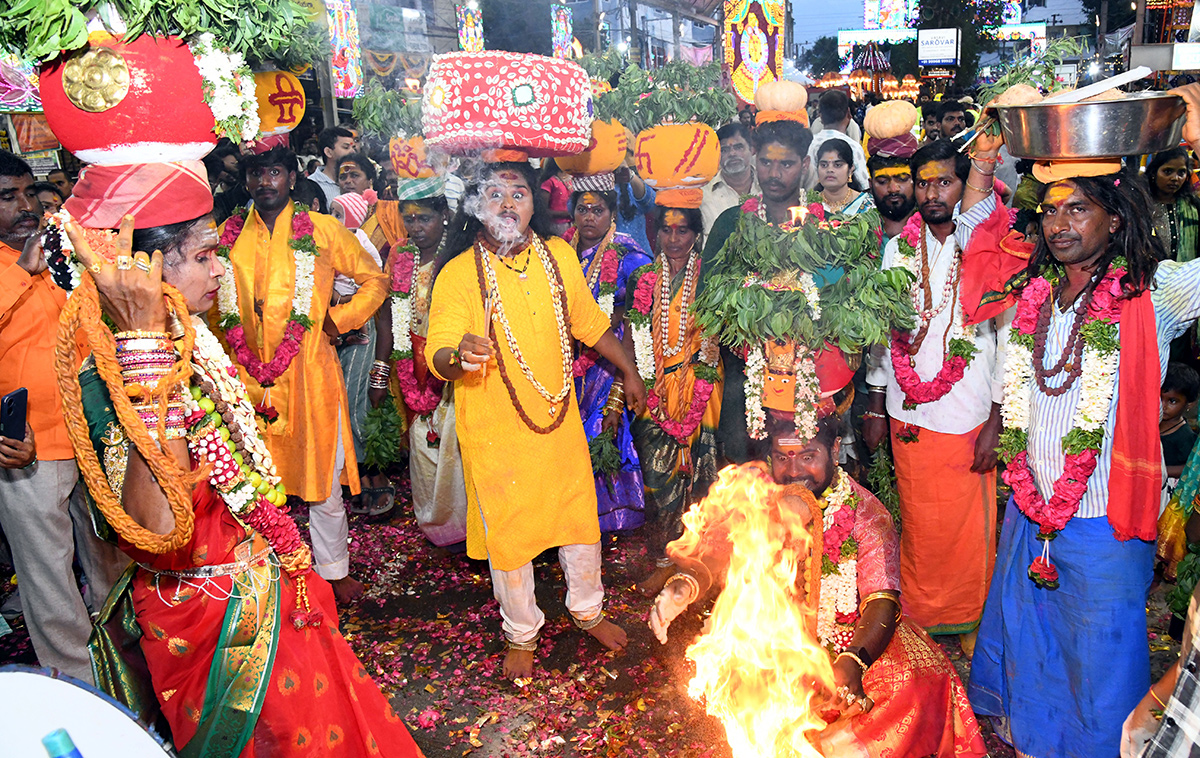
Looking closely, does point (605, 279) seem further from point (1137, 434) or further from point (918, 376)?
point (1137, 434)

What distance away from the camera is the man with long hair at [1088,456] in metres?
3.28

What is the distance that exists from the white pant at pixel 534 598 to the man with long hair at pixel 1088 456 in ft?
6.87

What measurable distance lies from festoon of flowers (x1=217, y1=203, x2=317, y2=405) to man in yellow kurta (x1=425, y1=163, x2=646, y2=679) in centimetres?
120

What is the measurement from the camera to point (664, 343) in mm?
5391

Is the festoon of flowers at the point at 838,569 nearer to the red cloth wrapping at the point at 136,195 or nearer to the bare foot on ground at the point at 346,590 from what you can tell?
the red cloth wrapping at the point at 136,195

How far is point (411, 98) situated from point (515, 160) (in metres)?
2.20

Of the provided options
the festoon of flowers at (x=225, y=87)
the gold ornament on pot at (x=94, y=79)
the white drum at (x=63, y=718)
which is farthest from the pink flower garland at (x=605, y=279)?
the white drum at (x=63, y=718)

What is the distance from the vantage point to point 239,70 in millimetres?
2887

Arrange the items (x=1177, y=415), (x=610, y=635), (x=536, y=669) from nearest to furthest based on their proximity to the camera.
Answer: (x=536, y=669), (x=610, y=635), (x=1177, y=415)

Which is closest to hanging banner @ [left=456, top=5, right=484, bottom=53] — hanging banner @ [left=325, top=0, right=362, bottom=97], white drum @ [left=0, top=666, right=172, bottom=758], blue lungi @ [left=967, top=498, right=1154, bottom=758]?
hanging banner @ [left=325, top=0, right=362, bottom=97]

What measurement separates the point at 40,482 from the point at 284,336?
1.49m

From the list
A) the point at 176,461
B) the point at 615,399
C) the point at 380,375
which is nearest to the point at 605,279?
the point at 615,399

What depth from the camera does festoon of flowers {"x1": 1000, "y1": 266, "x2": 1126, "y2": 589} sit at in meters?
3.35

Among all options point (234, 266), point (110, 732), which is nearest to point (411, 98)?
point (234, 266)
